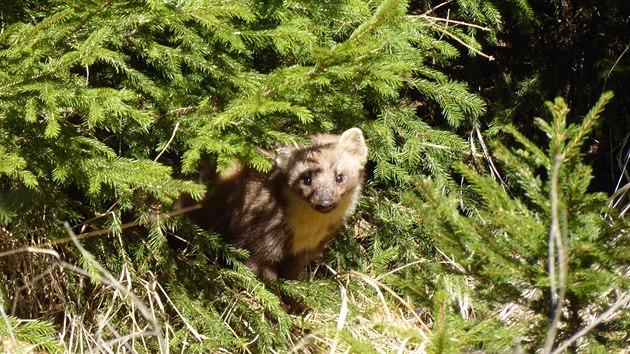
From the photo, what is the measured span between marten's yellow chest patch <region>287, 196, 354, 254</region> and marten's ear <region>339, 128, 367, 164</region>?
1.19ft

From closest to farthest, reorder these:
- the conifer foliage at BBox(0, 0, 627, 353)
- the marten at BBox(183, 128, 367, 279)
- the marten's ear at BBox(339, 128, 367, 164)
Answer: the conifer foliage at BBox(0, 0, 627, 353) < the marten's ear at BBox(339, 128, 367, 164) < the marten at BBox(183, 128, 367, 279)

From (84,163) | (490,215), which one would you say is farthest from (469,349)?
(84,163)

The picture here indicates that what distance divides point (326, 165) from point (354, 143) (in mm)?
257

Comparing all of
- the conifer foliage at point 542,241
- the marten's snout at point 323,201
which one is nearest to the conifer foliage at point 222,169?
the conifer foliage at point 542,241

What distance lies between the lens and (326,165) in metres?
5.79

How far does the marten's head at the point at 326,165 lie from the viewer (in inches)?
223

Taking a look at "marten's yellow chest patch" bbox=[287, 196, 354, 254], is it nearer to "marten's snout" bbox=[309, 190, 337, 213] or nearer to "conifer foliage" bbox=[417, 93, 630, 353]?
"marten's snout" bbox=[309, 190, 337, 213]

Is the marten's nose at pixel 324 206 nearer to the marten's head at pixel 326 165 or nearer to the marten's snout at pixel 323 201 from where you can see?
the marten's snout at pixel 323 201

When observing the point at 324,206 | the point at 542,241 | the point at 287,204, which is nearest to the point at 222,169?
the point at 324,206

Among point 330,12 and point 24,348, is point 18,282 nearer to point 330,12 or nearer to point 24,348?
point 24,348

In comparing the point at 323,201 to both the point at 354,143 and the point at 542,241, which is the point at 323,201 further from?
the point at 542,241

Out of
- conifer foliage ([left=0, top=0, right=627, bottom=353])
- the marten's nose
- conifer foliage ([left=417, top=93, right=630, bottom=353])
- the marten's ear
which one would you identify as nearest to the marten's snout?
the marten's nose

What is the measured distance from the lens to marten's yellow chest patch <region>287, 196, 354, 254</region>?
5766 millimetres

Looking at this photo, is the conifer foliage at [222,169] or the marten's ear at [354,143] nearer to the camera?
the conifer foliage at [222,169]
